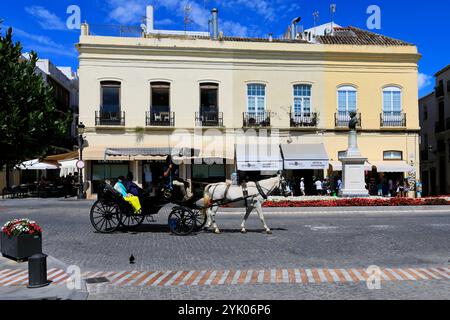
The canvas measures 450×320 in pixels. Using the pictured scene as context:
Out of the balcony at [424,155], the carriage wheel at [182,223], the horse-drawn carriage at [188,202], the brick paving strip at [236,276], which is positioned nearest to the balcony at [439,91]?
the balcony at [424,155]

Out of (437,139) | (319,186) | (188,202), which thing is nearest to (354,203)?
(319,186)

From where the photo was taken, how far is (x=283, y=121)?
31.5 m

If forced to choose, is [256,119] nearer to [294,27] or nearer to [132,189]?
[294,27]

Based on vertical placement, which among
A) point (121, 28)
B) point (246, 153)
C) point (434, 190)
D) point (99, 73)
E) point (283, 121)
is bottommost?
point (434, 190)

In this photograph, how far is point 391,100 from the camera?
32469mm

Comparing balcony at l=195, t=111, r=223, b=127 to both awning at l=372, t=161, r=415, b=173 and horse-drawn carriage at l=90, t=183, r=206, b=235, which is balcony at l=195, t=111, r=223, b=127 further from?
horse-drawn carriage at l=90, t=183, r=206, b=235

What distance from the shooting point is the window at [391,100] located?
32.4 metres

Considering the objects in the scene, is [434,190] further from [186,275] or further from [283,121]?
[186,275]

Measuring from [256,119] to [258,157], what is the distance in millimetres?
2652

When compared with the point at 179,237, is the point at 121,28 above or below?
above
